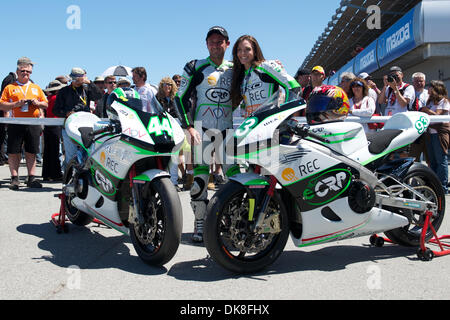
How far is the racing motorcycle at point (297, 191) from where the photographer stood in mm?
3234

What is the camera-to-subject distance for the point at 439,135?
22.7 feet

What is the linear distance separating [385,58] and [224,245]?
13023 millimetres

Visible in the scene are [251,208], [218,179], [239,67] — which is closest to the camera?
[251,208]

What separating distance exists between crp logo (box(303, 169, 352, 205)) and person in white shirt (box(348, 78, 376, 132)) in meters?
3.49

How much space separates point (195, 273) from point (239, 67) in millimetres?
1975

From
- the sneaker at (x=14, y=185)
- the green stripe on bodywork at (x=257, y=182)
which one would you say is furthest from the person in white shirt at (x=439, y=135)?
the sneaker at (x=14, y=185)

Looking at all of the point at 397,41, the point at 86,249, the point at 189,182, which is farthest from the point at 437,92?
the point at 397,41

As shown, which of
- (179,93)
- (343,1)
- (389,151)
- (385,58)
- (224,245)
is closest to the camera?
(224,245)

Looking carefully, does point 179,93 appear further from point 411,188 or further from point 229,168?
point 411,188

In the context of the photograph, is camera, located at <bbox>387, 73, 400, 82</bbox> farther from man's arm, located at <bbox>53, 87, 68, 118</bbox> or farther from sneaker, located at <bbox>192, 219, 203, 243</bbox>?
man's arm, located at <bbox>53, 87, 68, 118</bbox>

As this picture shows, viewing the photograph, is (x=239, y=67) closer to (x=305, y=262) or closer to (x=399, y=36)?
(x=305, y=262)

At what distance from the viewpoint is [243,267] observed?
3.22 metres

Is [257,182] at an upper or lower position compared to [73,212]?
upper

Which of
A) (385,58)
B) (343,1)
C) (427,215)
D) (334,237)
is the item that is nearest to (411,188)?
(427,215)
